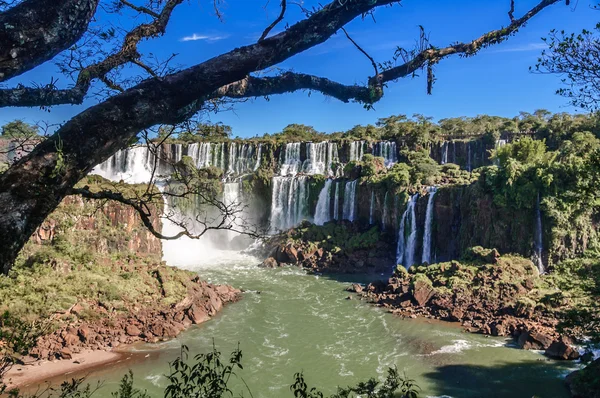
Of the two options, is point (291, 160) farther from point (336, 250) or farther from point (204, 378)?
point (204, 378)

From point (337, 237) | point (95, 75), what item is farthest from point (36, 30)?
point (337, 237)

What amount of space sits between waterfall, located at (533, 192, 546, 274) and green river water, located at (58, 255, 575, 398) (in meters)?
8.17

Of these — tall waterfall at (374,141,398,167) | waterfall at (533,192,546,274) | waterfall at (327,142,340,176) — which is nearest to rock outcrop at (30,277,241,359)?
waterfall at (533,192,546,274)

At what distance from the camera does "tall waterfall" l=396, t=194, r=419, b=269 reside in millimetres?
26859

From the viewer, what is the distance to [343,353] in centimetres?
1515

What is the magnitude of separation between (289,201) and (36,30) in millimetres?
33053

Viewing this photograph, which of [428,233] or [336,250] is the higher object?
[428,233]

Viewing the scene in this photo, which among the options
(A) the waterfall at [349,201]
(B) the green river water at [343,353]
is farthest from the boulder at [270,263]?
(B) the green river water at [343,353]

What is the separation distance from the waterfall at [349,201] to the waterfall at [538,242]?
12.7 meters

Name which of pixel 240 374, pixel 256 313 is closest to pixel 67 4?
pixel 240 374

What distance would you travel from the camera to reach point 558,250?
872 inches

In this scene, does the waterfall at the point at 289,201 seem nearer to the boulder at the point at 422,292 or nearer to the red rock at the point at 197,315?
the boulder at the point at 422,292

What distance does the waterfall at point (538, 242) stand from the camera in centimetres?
2236

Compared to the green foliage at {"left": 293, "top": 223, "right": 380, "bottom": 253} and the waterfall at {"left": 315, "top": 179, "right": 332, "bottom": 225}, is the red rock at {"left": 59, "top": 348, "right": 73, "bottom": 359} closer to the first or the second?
the green foliage at {"left": 293, "top": 223, "right": 380, "bottom": 253}
